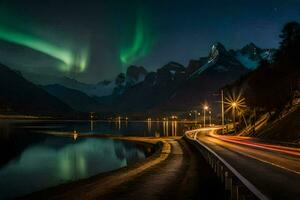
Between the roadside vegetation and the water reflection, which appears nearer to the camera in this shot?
the water reflection

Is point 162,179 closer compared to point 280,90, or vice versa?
point 162,179

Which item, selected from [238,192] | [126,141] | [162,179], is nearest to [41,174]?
[162,179]

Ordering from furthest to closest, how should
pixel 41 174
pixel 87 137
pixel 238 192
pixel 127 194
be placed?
pixel 87 137, pixel 41 174, pixel 127 194, pixel 238 192

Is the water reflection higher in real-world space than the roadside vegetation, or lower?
lower

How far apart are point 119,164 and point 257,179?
5736 cm

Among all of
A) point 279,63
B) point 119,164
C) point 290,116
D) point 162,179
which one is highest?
point 279,63

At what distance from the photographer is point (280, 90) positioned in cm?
8481

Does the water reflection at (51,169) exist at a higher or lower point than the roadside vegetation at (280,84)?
lower

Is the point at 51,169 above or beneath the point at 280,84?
beneath

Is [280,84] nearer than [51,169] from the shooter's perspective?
No

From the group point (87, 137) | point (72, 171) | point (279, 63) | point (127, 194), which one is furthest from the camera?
point (87, 137)

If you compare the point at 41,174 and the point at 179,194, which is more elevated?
the point at 179,194

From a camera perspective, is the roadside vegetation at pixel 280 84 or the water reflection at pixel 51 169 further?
the roadside vegetation at pixel 280 84

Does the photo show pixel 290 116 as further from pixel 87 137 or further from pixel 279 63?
pixel 87 137
